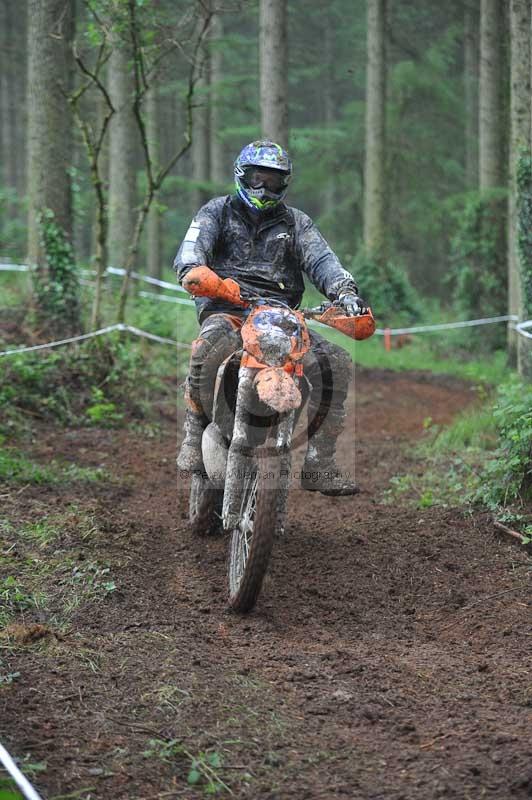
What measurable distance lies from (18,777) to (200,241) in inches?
155

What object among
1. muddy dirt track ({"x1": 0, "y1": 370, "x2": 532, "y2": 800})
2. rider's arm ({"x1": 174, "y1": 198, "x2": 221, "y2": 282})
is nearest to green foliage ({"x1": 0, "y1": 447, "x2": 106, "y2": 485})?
muddy dirt track ({"x1": 0, "y1": 370, "x2": 532, "y2": 800})

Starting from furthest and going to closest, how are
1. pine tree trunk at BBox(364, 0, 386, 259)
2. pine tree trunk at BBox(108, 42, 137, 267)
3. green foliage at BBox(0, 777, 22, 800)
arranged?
1. pine tree trunk at BBox(364, 0, 386, 259)
2. pine tree trunk at BBox(108, 42, 137, 267)
3. green foliage at BBox(0, 777, 22, 800)

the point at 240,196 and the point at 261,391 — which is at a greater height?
the point at 240,196

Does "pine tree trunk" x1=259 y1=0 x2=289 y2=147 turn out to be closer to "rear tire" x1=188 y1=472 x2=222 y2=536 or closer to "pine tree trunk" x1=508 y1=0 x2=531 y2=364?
"pine tree trunk" x1=508 y1=0 x2=531 y2=364

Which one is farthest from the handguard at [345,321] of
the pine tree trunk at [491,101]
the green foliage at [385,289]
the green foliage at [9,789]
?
the green foliage at [385,289]

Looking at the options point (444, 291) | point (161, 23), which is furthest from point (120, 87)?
point (444, 291)

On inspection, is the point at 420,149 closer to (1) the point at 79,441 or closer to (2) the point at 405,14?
(2) the point at 405,14

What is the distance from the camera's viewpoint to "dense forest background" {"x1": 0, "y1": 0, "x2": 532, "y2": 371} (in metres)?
11.2

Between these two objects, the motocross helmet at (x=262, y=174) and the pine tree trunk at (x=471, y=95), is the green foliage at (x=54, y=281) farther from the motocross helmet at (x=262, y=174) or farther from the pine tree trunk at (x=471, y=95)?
the pine tree trunk at (x=471, y=95)

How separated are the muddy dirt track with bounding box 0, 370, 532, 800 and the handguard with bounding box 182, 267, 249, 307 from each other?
71.9 inches

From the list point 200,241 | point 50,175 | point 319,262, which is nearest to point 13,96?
point 50,175

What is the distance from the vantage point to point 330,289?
20.6 ft

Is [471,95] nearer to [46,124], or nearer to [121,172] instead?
[121,172]

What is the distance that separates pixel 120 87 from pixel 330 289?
37.8 ft
